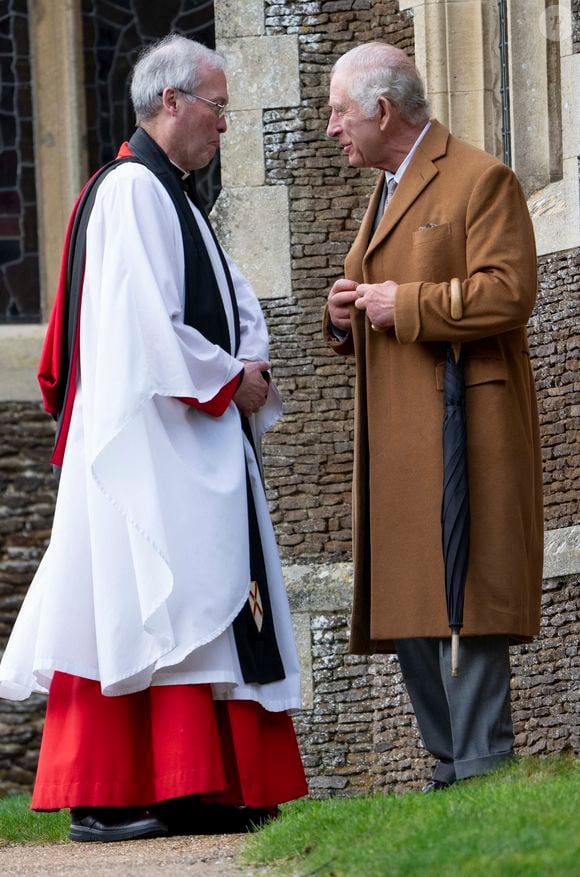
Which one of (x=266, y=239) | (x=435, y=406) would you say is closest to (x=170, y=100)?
(x=435, y=406)

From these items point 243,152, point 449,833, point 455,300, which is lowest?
point 449,833

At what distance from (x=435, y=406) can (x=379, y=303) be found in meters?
0.32

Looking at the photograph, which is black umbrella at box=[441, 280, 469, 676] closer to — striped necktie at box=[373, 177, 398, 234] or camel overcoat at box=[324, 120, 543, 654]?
camel overcoat at box=[324, 120, 543, 654]

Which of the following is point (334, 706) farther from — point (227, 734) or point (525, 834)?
point (525, 834)

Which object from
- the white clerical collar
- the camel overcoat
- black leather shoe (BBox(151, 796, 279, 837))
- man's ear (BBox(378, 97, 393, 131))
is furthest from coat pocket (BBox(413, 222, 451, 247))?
black leather shoe (BBox(151, 796, 279, 837))

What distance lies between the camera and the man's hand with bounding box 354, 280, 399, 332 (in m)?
5.28

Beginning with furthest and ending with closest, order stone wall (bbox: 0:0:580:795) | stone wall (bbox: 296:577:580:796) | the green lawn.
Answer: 1. stone wall (bbox: 0:0:580:795)
2. stone wall (bbox: 296:577:580:796)
3. the green lawn

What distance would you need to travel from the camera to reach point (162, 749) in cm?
524

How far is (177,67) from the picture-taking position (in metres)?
5.64

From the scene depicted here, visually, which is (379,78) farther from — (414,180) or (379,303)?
(379,303)


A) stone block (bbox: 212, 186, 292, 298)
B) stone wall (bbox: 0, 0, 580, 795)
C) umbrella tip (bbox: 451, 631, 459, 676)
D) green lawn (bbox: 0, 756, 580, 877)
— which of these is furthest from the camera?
stone block (bbox: 212, 186, 292, 298)

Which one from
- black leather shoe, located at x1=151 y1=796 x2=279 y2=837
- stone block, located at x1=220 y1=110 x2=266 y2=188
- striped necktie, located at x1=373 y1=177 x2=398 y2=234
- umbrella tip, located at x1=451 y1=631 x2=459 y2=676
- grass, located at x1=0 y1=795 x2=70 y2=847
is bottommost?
grass, located at x1=0 y1=795 x2=70 y2=847

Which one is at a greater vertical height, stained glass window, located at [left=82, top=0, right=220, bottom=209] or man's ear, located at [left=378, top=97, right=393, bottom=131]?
stained glass window, located at [left=82, top=0, right=220, bottom=209]

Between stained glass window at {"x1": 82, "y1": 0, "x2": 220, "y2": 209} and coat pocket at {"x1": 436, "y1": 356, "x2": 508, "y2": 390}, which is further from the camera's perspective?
stained glass window at {"x1": 82, "y1": 0, "x2": 220, "y2": 209}
